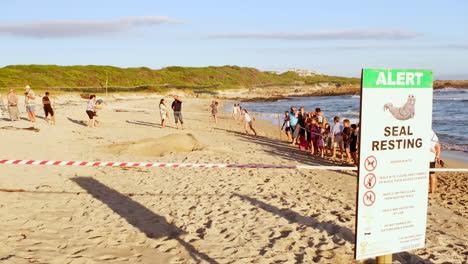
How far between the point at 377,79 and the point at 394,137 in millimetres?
576

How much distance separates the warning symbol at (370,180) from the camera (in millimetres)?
3444

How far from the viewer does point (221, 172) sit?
9.88m

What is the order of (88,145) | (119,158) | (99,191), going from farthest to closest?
(88,145), (119,158), (99,191)

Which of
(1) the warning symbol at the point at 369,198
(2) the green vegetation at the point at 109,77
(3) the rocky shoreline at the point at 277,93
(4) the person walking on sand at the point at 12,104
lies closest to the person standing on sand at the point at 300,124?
(1) the warning symbol at the point at 369,198

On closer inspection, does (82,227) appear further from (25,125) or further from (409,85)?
(25,125)

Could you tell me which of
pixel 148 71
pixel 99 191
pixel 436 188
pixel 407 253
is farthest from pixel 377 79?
pixel 148 71

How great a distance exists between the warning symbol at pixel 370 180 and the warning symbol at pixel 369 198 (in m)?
0.06

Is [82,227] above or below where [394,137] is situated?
below

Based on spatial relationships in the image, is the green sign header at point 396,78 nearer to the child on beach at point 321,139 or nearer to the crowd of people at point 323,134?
the crowd of people at point 323,134

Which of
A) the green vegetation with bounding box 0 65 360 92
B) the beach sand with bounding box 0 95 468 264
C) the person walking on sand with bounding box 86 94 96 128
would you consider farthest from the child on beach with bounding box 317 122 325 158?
the green vegetation with bounding box 0 65 360 92

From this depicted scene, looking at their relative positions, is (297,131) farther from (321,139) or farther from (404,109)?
(404,109)

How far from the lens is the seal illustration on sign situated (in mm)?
3434

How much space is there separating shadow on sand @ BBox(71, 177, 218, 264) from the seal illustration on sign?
301 centimetres

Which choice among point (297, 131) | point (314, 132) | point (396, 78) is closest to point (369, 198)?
point (396, 78)
